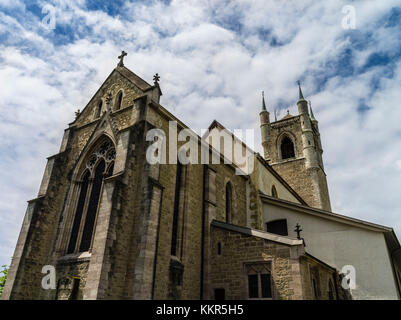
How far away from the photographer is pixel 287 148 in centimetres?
3716

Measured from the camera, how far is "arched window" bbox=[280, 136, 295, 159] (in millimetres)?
36559

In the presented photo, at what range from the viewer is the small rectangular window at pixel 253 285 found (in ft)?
37.8

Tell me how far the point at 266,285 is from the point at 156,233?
4.78 meters

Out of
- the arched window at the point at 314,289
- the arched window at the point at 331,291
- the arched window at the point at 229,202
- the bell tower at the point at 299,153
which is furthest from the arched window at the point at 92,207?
the bell tower at the point at 299,153

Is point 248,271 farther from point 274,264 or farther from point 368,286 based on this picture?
point 368,286

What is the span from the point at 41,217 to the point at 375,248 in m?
15.3

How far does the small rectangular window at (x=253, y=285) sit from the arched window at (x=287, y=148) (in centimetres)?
2635

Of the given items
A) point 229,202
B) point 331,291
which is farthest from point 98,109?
point 331,291

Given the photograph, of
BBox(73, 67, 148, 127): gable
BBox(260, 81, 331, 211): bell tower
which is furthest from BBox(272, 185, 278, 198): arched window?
BBox(73, 67, 148, 127): gable

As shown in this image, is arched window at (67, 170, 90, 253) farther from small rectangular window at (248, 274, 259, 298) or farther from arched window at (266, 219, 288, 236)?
arched window at (266, 219, 288, 236)

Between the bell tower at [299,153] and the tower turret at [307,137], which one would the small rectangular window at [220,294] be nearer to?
the bell tower at [299,153]

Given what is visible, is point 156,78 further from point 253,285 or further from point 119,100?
point 253,285

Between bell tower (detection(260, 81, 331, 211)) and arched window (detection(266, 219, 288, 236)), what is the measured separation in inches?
610

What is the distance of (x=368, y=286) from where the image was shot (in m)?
13.6
